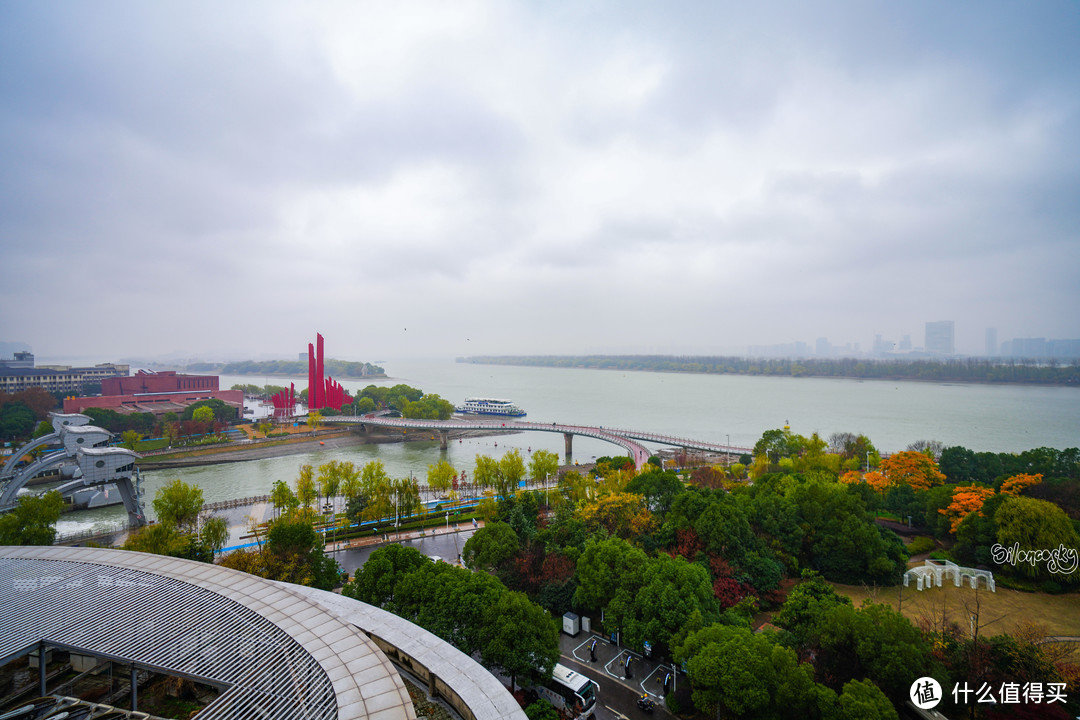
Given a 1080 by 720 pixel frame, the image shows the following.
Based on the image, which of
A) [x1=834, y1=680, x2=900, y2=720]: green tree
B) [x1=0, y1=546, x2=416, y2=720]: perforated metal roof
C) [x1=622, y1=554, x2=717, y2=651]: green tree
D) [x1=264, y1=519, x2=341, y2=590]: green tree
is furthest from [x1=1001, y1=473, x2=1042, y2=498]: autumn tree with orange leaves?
[x1=264, y1=519, x2=341, y2=590]: green tree

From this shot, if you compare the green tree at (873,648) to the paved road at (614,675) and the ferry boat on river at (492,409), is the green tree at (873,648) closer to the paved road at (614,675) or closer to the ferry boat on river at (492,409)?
the paved road at (614,675)

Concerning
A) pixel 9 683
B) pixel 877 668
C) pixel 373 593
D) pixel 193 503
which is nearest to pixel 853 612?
pixel 877 668

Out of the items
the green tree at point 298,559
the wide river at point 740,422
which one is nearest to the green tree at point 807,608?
the green tree at point 298,559

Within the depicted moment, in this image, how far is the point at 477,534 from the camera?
33.3 ft

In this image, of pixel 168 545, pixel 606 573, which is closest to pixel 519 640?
pixel 606 573

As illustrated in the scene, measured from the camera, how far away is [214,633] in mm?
4602

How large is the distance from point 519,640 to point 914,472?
16.8 metres

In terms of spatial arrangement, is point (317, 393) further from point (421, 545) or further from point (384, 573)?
→ point (384, 573)

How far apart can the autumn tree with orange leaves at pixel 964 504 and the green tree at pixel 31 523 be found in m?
21.4

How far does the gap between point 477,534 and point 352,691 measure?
635 centimetres

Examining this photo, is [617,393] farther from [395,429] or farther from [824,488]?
[824,488]

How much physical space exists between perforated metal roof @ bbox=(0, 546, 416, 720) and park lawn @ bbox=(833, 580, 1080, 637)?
31.2ft

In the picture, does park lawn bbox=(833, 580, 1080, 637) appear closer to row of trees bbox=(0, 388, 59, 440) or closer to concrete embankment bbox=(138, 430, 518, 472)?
concrete embankment bbox=(138, 430, 518, 472)

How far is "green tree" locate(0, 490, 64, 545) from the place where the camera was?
10562mm
